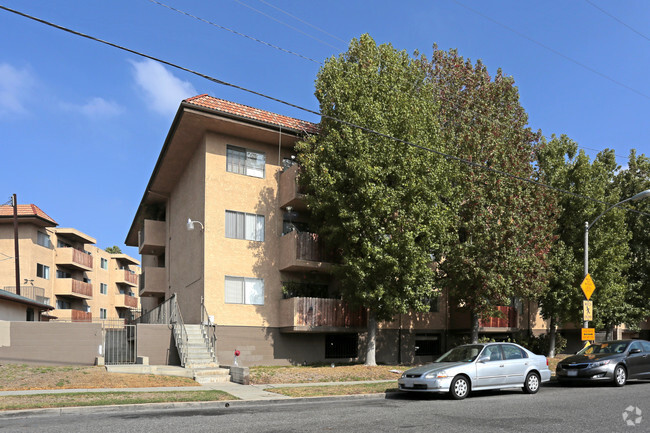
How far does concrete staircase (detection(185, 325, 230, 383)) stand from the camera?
Result: 18.3 metres

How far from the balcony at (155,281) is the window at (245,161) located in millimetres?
10785

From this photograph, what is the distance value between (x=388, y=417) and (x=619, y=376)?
10.0 meters

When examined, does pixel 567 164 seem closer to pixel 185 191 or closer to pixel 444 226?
pixel 444 226

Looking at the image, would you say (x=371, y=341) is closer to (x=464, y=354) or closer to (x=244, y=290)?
(x=244, y=290)

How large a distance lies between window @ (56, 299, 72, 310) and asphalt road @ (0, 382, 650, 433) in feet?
148

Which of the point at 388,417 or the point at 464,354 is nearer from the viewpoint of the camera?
the point at 388,417

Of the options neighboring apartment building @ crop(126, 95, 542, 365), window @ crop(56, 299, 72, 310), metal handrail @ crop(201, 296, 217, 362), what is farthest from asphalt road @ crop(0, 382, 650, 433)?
window @ crop(56, 299, 72, 310)

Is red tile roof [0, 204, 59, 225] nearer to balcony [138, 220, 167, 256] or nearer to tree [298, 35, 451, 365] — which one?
balcony [138, 220, 167, 256]

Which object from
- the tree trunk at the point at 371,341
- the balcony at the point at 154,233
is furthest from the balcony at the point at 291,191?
the balcony at the point at 154,233

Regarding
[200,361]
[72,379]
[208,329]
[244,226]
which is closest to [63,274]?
[244,226]

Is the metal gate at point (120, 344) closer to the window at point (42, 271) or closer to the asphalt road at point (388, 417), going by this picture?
the asphalt road at point (388, 417)

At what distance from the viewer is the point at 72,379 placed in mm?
17000

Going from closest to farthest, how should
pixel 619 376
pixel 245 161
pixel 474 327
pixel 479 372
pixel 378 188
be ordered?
1. pixel 479 372
2. pixel 619 376
3. pixel 378 188
4. pixel 245 161
5. pixel 474 327

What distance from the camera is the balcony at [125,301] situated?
68438mm
